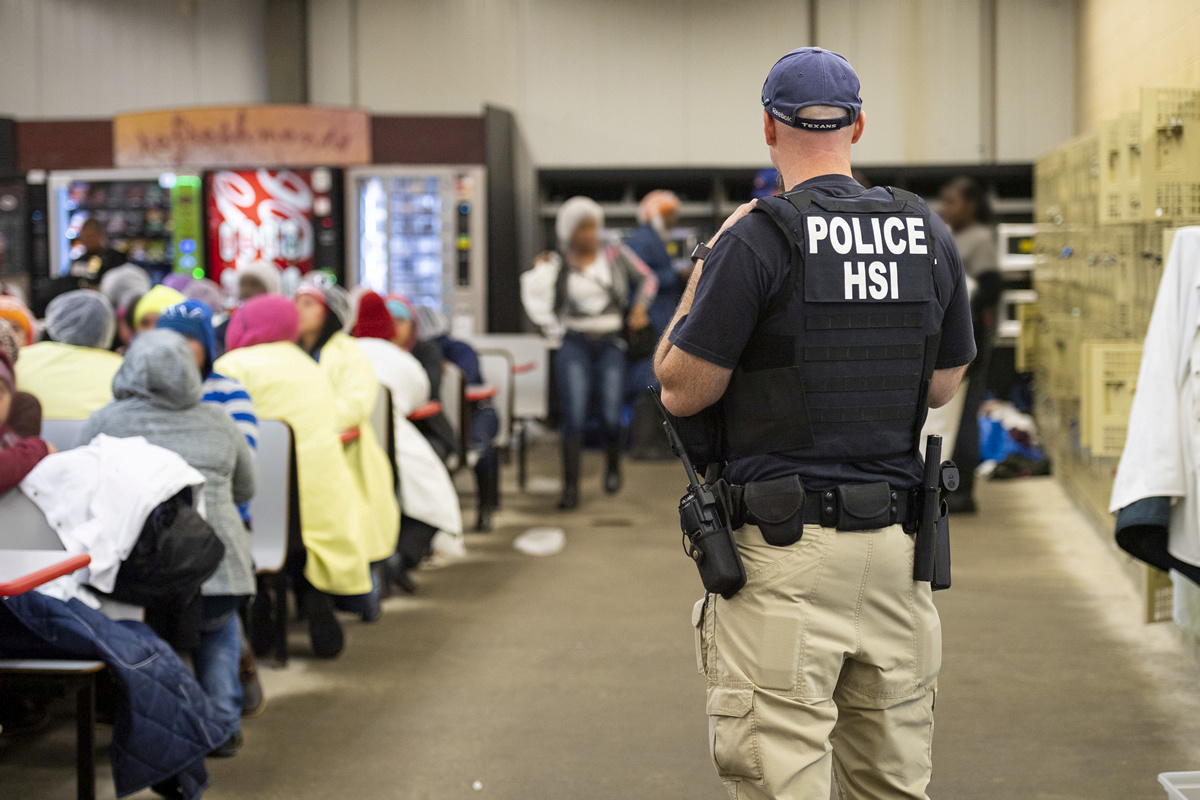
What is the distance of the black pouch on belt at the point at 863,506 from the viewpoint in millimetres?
1843

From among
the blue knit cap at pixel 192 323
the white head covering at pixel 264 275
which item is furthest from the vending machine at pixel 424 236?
the blue knit cap at pixel 192 323

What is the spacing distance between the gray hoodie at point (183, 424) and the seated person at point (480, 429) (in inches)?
111

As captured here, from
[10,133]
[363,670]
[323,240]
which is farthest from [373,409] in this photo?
[10,133]

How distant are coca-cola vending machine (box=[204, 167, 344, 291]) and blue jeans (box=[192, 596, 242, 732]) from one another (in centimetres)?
623

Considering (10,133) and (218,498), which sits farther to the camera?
(10,133)

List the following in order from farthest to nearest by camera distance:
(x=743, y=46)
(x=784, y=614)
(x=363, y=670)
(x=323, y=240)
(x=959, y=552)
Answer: (x=743, y=46) < (x=323, y=240) < (x=959, y=552) < (x=363, y=670) < (x=784, y=614)

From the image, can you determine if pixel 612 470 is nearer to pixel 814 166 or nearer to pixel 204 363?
pixel 204 363

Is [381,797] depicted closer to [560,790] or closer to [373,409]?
[560,790]

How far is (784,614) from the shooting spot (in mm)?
1842

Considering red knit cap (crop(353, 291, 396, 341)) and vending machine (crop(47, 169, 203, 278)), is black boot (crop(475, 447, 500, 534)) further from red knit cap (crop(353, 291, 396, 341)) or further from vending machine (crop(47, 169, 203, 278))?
vending machine (crop(47, 169, 203, 278))

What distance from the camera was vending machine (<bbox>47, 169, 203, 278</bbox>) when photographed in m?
9.37

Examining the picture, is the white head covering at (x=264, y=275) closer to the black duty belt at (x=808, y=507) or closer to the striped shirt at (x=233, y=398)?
the striped shirt at (x=233, y=398)

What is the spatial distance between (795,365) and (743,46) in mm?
8754

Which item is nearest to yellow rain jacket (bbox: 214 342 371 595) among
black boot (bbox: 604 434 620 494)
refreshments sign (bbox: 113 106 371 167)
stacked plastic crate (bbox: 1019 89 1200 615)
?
stacked plastic crate (bbox: 1019 89 1200 615)
